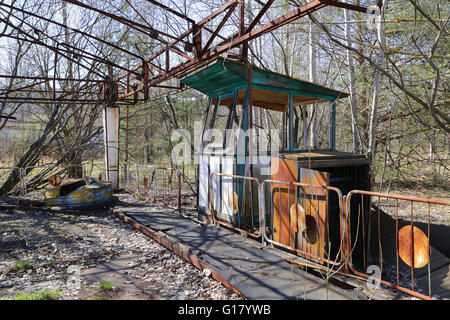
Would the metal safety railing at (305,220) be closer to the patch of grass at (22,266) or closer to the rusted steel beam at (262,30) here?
the rusted steel beam at (262,30)

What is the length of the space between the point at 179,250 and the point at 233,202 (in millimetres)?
1503

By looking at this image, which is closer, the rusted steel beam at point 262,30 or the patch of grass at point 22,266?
the rusted steel beam at point 262,30

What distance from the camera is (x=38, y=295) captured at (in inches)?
136

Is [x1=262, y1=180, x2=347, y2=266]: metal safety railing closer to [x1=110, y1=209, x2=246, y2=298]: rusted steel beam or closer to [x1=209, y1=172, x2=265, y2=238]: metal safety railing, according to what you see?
[x1=209, y1=172, x2=265, y2=238]: metal safety railing

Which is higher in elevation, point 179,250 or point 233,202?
point 233,202

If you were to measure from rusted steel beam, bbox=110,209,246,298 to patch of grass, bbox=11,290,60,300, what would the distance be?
175 cm

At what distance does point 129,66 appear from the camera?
16.9 metres

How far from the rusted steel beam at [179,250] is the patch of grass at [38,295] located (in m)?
1.75

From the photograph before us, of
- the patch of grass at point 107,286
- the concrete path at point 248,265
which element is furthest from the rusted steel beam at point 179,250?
the patch of grass at point 107,286

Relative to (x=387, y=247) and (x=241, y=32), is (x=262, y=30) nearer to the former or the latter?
(x=241, y=32)

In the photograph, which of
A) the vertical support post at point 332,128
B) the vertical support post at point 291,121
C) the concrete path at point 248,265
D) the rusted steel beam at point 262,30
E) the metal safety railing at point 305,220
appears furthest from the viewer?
the vertical support post at point 332,128

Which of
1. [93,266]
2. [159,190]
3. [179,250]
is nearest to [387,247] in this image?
[179,250]

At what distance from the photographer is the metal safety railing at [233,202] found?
19.6 feet
